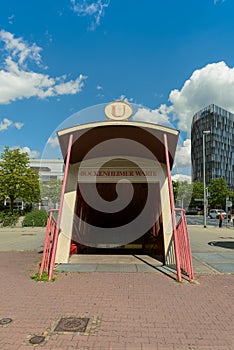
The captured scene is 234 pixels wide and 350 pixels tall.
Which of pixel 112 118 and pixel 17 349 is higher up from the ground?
pixel 112 118

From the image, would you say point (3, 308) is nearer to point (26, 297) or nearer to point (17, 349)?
point (26, 297)

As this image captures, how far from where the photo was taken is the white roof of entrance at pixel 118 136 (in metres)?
7.78

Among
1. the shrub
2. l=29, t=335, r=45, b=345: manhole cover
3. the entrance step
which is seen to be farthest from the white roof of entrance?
the shrub

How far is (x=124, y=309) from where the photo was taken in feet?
15.6

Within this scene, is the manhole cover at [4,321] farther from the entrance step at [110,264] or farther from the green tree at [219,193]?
the green tree at [219,193]

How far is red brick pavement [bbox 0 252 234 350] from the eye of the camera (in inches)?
143

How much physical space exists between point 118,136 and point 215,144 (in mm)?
85115

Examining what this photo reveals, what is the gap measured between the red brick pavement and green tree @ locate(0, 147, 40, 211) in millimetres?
21827

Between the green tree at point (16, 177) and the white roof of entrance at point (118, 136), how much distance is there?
2026cm

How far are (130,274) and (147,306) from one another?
88.9 inches

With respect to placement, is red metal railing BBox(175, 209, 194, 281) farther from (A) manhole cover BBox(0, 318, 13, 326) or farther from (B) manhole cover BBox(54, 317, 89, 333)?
(A) manhole cover BBox(0, 318, 13, 326)

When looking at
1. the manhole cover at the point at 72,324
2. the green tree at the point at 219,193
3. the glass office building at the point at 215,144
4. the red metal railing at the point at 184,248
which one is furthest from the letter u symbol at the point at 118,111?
the glass office building at the point at 215,144

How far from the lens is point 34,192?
30.2 metres

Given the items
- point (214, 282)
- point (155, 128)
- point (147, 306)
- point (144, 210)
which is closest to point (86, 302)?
point (147, 306)
